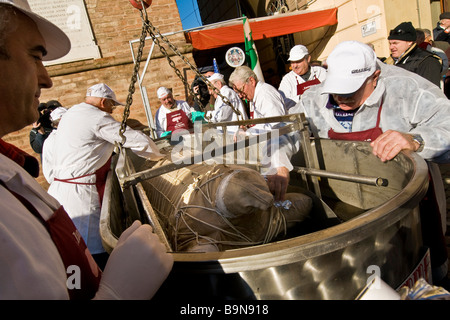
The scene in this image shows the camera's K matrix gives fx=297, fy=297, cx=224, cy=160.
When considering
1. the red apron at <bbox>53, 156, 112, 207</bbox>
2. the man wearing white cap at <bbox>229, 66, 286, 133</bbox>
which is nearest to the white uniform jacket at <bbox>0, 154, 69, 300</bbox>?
the red apron at <bbox>53, 156, 112, 207</bbox>

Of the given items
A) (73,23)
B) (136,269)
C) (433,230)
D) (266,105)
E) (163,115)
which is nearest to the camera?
(136,269)

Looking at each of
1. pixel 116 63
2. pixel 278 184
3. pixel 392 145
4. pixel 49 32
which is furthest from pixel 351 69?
pixel 116 63

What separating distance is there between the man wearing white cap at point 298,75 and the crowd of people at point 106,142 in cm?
16

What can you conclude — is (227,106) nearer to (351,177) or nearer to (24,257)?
(351,177)

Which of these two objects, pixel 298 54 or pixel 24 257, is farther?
pixel 298 54

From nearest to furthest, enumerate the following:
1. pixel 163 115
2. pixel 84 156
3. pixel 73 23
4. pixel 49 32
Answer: pixel 49 32, pixel 84 156, pixel 163 115, pixel 73 23

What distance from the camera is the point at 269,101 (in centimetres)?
371

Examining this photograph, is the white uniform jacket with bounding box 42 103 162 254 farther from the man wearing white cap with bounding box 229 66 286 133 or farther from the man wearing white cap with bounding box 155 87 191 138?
the man wearing white cap with bounding box 155 87 191 138

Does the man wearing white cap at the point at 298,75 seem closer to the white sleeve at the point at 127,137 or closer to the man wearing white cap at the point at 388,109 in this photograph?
the white sleeve at the point at 127,137

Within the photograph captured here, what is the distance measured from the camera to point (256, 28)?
7.18m

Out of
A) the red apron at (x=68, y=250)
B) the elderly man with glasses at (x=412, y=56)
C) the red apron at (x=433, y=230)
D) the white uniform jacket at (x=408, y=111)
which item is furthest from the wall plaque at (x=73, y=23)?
the red apron at (x=433, y=230)

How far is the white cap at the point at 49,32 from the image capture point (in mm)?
933

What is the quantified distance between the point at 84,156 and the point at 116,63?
569 cm
